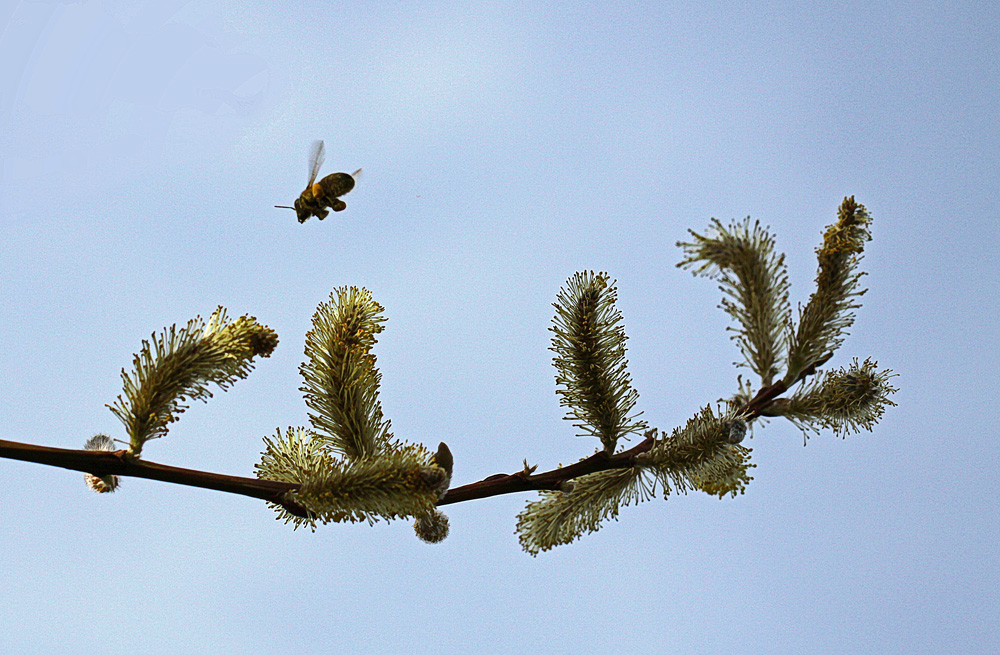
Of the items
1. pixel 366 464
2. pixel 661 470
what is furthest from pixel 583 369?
pixel 366 464

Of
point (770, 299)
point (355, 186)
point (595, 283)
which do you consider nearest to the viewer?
point (770, 299)

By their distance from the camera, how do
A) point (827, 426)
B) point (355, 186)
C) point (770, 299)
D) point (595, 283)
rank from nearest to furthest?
point (770, 299) → point (827, 426) → point (595, 283) → point (355, 186)

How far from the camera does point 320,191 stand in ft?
6.27

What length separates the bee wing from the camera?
1.95 metres

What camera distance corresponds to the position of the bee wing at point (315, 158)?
76.9 inches

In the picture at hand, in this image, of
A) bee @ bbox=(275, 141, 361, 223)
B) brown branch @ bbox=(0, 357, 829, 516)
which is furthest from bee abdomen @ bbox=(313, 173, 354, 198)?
brown branch @ bbox=(0, 357, 829, 516)

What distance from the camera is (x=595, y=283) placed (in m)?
1.72

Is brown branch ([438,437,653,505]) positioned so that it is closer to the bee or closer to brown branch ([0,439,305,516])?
brown branch ([0,439,305,516])

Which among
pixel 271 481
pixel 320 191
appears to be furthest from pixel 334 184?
pixel 271 481

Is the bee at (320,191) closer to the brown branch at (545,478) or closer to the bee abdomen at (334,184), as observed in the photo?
the bee abdomen at (334,184)

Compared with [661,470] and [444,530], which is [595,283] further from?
[444,530]

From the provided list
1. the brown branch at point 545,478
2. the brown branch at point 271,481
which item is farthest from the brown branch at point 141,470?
the brown branch at point 545,478

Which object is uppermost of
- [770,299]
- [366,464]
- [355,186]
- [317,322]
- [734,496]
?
[355,186]

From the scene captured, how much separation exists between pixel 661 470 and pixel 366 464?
1.99 ft
